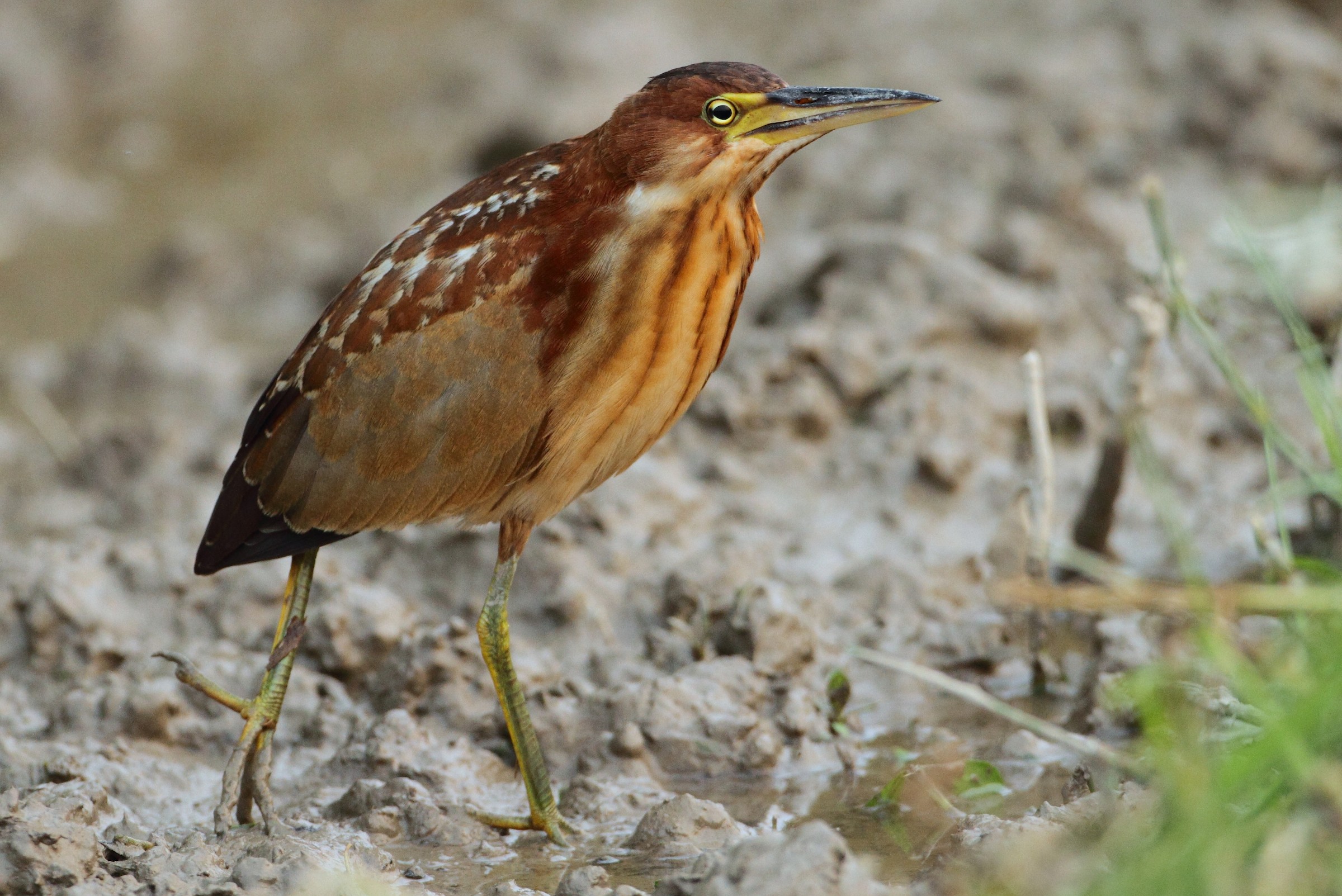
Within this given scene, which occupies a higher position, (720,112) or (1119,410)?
(720,112)

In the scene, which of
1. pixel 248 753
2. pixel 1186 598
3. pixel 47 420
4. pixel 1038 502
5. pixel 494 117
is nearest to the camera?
pixel 1186 598

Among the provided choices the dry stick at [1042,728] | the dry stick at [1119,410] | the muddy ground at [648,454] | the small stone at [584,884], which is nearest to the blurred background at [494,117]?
the muddy ground at [648,454]

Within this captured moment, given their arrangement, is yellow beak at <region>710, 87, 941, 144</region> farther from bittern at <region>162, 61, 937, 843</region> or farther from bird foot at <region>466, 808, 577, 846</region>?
bird foot at <region>466, 808, 577, 846</region>

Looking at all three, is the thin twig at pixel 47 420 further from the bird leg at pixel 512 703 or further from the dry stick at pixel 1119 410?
the dry stick at pixel 1119 410

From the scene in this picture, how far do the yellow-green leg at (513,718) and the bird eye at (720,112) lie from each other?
3.93 feet

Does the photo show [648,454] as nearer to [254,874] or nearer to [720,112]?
[720,112]

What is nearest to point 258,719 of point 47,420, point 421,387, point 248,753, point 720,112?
point 248,753

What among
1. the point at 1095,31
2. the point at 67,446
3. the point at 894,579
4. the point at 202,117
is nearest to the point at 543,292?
the point at 894,579

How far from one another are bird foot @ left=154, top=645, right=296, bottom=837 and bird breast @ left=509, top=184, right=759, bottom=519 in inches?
34.5

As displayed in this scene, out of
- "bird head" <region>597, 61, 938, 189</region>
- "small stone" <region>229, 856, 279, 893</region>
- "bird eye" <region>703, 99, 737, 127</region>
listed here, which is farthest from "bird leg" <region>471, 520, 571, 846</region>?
"bird eye" <region>703, 99, 737, 127</region>

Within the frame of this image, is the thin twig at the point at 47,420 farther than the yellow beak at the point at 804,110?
Yes

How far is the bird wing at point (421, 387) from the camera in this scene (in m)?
3.55

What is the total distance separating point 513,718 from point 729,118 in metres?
1.54

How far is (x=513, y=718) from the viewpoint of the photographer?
3816mm
